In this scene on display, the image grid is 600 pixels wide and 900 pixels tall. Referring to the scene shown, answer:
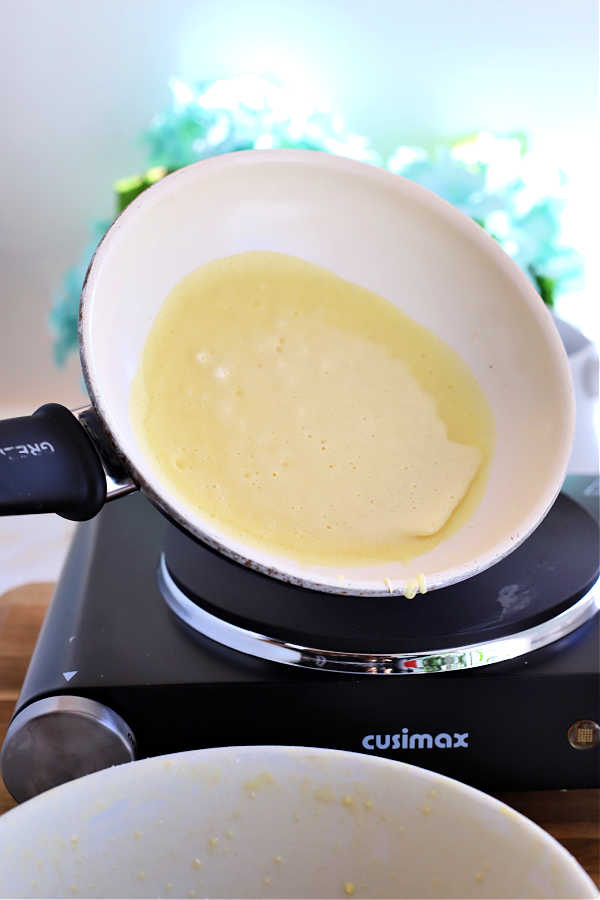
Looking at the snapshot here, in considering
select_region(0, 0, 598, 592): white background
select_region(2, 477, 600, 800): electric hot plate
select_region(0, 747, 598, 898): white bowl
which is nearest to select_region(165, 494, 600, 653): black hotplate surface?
select_region(2, 477, 600, 800): electric hot plate

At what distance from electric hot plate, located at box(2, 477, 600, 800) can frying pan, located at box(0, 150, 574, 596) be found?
43 millimetres

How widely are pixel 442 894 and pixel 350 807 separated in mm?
45

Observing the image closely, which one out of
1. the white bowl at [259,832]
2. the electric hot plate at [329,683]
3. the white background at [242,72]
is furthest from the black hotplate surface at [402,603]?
the white background at [242,72]

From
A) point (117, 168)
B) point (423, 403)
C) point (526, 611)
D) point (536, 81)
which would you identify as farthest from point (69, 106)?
point (526, 611)

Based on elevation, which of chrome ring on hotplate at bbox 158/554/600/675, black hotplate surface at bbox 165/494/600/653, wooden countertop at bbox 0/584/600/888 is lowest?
wooden countertop at bbox 0/584/600/888

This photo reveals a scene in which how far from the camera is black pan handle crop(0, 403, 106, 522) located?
438mm

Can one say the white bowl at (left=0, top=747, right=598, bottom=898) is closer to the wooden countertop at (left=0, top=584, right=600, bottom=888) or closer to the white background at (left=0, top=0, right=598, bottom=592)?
the wooden countertop at (left=0, top=584, right=600, bottom=888)

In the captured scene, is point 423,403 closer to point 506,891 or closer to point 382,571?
point 382,571

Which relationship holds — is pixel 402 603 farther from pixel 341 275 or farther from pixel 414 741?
pixel 341 275

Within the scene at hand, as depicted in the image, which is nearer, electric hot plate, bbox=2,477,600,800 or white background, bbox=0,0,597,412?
electric hot plate, bbox=2,477,600,800

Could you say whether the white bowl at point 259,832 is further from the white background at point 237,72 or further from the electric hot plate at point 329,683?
the white background at point 237,72

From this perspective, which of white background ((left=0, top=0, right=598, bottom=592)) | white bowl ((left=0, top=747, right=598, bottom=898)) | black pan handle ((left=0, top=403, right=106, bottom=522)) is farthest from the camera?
white background ((left=0, top=0, right=598, bottom=592))

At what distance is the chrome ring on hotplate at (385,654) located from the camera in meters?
0.48

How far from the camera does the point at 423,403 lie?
1.83 feet
